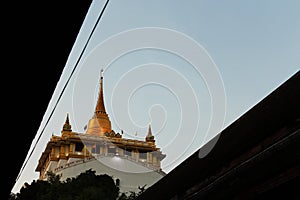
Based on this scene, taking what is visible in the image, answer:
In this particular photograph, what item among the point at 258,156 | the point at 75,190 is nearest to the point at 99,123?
the point at 75,190

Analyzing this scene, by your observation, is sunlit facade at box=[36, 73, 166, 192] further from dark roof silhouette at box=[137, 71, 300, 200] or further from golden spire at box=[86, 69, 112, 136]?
dark roof silhouette at box=[137, 71, 300, 200]

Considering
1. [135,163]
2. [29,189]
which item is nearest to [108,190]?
[29,189]

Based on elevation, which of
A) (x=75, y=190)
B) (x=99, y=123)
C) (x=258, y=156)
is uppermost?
(x=99, y=123)

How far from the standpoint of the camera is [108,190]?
25.6m

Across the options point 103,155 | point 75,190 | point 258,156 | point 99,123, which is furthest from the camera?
point 99,123

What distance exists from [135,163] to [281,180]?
37.8 meters

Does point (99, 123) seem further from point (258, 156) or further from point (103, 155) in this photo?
point (258, 156)

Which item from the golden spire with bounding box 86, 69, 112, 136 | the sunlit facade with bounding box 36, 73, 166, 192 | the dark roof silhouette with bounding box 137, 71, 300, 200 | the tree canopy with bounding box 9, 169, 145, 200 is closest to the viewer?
the dark roof silhouette with bounding box 137, 71, 300, 200

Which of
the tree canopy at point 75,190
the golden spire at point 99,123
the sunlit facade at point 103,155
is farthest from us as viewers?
the golden spire at point 99,123

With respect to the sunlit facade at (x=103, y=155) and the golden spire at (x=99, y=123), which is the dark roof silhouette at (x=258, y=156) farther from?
the golden spire at (x=99, y=123)

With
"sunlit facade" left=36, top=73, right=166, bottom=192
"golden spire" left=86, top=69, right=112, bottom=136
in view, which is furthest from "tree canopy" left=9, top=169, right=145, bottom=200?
"golden spire" left=86, top=69, right=112, bottom=136

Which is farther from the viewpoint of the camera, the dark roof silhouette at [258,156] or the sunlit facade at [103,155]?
the sunlit facade at [103,155]

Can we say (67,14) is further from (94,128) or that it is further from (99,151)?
(94,128)

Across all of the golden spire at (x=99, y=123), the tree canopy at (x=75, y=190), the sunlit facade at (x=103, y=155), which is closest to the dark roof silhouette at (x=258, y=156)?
the tree canopy at (x=75, y=190)
